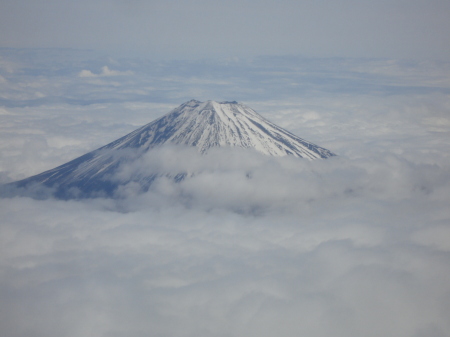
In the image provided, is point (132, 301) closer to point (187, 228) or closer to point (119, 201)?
point (187, 228)

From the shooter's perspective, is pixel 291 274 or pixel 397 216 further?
pixel 397 216

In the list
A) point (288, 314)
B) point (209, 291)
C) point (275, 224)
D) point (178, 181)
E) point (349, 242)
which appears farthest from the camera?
point (178, 181)

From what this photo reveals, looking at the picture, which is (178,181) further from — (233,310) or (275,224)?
(233,310)

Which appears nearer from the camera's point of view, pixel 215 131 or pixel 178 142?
pixel 178 142

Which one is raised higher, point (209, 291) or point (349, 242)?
point (349, 242)

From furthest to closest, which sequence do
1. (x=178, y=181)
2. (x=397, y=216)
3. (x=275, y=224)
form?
(x=178, y=181)
(x=275, y=224)
(x=397, y=216)

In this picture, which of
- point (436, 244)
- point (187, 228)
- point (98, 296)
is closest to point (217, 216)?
point (187, 228)

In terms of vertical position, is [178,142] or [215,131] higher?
[215,131]
